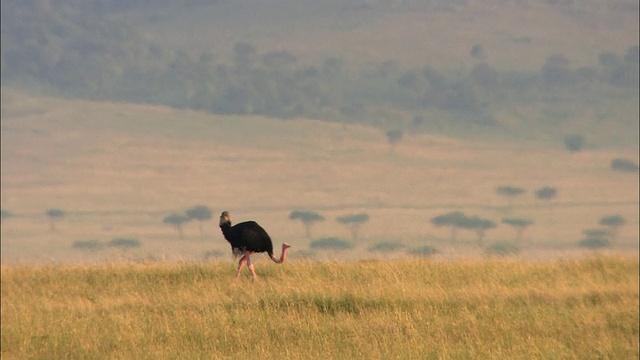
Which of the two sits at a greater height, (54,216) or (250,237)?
(250,237)

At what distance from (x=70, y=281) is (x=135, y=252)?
4.39 meters

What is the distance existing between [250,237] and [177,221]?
168 metres

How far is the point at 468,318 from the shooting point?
2036 cm

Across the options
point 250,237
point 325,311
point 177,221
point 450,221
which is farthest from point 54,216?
point 250,237

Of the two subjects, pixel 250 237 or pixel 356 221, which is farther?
pixel 356 221

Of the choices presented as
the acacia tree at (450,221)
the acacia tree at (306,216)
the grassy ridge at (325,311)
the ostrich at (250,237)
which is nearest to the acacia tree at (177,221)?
the acacia tree at (306,216)

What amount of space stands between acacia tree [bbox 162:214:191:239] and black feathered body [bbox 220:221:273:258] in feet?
536

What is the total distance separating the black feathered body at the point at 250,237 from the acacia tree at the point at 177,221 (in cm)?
16330

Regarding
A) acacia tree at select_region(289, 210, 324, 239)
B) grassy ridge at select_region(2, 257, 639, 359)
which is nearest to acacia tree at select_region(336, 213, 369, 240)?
acacia tree at select_region(289, 210, 324, 239)

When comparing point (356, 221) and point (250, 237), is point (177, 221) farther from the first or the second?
point (250, 237)

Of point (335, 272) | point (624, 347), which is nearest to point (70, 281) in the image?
point (335, 272)

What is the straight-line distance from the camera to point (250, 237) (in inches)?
766

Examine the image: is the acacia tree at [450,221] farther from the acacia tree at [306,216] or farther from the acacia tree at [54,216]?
the acacia tree at [54,216]

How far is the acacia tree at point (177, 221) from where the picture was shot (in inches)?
7244
